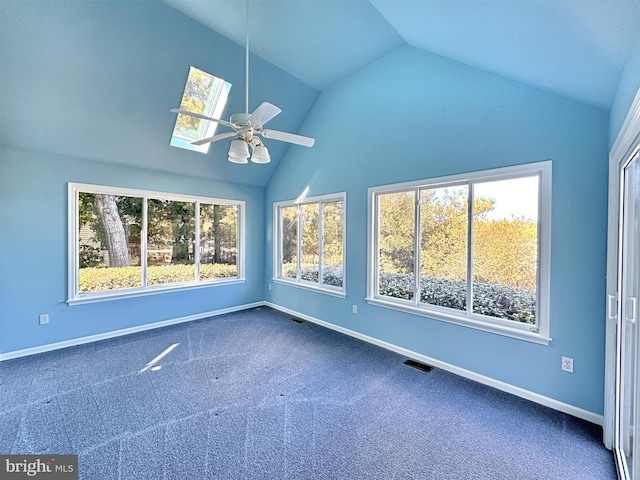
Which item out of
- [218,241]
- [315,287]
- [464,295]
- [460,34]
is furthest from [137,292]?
[460,34]

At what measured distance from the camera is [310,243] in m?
4.91

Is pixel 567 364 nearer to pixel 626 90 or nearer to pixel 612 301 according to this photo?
pixel 612 301

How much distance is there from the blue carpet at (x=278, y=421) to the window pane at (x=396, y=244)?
89 cm

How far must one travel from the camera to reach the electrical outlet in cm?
232

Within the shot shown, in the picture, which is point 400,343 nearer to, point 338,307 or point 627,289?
point 338,307

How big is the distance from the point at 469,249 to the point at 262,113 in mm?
2465

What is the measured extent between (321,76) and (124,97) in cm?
252

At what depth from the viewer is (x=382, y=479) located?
1685mm

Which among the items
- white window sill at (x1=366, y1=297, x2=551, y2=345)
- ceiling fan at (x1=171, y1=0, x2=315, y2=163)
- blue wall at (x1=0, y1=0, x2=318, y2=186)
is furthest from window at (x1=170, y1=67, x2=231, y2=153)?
white window sill at (x1=366, y1=297, x2=551, y2=345)

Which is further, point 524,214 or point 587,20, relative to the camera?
point 524,214

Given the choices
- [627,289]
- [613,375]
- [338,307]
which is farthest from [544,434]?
[338,307]

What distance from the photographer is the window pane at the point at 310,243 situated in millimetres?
4785

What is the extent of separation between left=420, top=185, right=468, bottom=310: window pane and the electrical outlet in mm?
890

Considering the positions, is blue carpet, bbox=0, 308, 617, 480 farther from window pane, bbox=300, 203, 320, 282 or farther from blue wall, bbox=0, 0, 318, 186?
blue wall, bbox=0, 0, 318, 186
